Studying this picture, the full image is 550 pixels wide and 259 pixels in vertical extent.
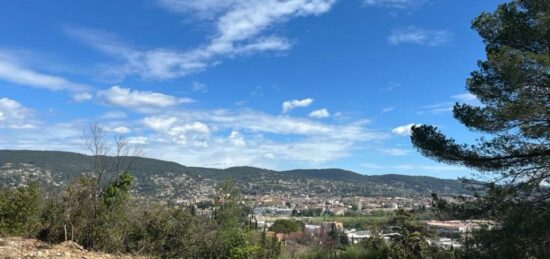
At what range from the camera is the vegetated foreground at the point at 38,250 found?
7371mm

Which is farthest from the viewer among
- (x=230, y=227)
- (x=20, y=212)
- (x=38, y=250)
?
(x=230, y=227)

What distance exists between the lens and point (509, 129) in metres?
11.2

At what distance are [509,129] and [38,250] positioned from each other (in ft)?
32.5

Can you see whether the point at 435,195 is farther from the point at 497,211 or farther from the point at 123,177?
Answer: the point at 123,177

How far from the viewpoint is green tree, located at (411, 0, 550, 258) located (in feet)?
29.8

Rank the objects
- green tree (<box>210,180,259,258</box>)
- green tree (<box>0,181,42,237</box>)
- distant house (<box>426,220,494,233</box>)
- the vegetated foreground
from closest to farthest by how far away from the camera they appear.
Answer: the vegetated foreground < green tree (<box>0,181,42,237</box>) < distant house (<box>426,220,494,233</box>) < green tree (<box>210,180,259,258</box>)

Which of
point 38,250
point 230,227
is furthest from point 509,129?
point 38,250

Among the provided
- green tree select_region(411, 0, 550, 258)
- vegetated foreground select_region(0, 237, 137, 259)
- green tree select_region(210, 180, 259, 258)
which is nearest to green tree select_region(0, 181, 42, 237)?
vegetated foreground select_region(0, 237, 137, 259)

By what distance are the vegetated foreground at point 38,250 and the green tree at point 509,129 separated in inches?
286

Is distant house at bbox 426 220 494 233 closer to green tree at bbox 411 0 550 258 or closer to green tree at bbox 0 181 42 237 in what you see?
green tree at bbox 411 0 550 258

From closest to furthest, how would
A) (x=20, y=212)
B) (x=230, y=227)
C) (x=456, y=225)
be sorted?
1. (x=20, y=212)
2. (x=230, y=227)
3. (x=456, y=225)

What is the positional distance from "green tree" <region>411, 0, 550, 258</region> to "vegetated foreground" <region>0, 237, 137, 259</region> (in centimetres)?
725

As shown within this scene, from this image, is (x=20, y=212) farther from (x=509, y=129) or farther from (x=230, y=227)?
(x=509, y=129)

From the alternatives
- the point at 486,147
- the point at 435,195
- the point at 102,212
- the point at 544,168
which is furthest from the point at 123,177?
the point at 544,168
